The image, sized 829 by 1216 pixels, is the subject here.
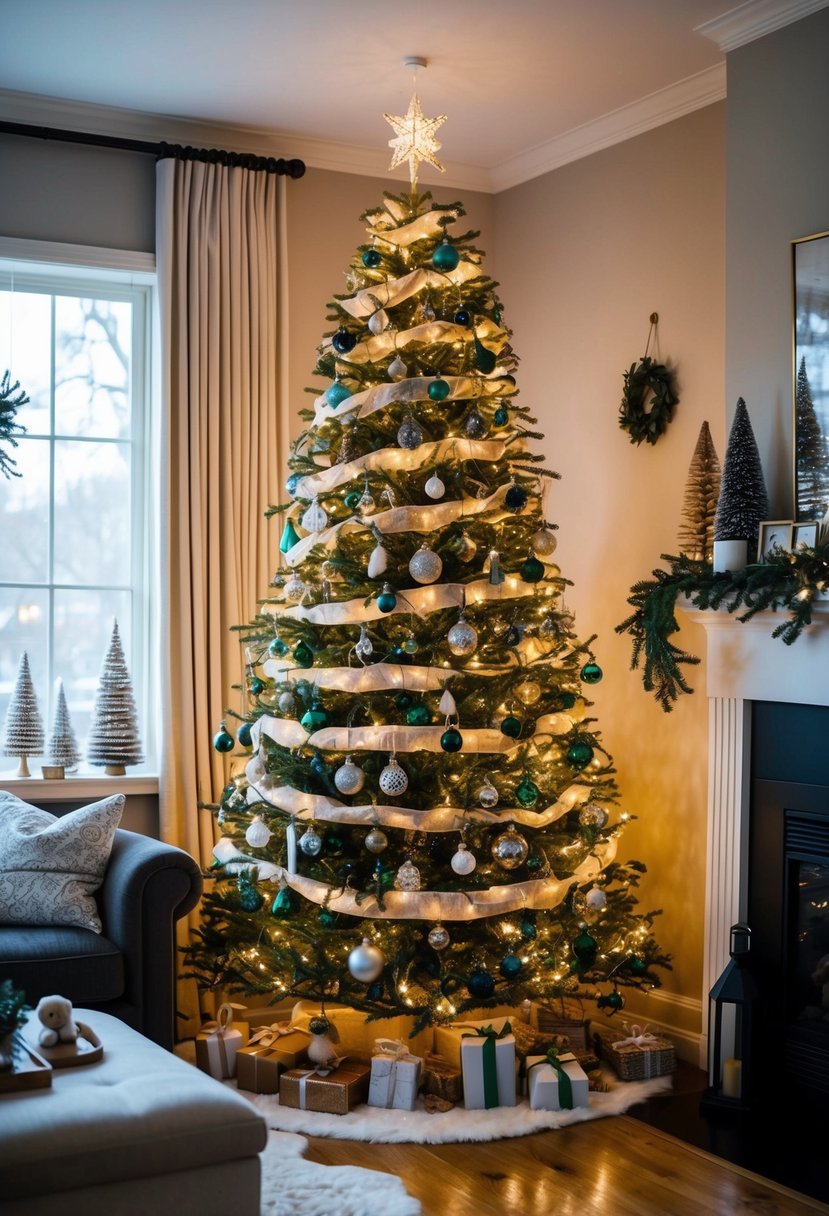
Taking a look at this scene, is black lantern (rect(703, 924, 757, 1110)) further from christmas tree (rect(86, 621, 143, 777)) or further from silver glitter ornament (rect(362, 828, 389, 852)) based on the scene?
christmas tree (rect(86, 621, 143, 777))

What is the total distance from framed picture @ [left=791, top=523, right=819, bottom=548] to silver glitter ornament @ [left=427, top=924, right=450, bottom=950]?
1.42 m

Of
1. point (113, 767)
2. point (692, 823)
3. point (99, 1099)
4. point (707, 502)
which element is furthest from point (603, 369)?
point (99, 1099)

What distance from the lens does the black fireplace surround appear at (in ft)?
11.8

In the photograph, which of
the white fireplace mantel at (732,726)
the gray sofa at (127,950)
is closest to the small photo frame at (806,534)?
the white fireplace mantel at (732,726)

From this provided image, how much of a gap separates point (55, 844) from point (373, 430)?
1.52 m

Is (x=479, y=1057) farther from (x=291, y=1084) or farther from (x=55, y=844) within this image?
(x=55, y=844)

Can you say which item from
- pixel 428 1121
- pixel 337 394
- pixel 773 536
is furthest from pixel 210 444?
pixel 428 1121

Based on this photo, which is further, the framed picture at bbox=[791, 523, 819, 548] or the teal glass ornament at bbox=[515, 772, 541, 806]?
the teal glass ornament at bbox=[515, 772, 541, 806]

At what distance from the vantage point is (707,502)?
159 inches

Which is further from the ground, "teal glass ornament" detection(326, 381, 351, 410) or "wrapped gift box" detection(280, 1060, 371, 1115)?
"teal glass ornament" detection(326, 381, 351, 410)

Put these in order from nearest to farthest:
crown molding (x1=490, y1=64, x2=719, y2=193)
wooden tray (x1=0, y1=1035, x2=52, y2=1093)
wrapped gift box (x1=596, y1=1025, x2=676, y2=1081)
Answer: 1. wooden tray (x1=0, y1=1035, x2=52, y2=1093)
2. wrapped gift box (x1=596, y1=1025, x2=676, y2=1081)
3. crown molding (x1=490, y1=64, x2=719, y2=193)

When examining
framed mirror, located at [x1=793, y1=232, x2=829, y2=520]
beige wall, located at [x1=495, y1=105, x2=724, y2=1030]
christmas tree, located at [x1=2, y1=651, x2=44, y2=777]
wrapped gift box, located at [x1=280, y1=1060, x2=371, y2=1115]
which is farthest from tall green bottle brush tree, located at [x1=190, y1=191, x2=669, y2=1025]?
christmas tree, located at [x1=2, y1=651, x2=44, y2=777]

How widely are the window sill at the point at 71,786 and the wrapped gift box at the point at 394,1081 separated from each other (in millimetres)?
1353

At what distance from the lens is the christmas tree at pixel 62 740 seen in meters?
4.39
